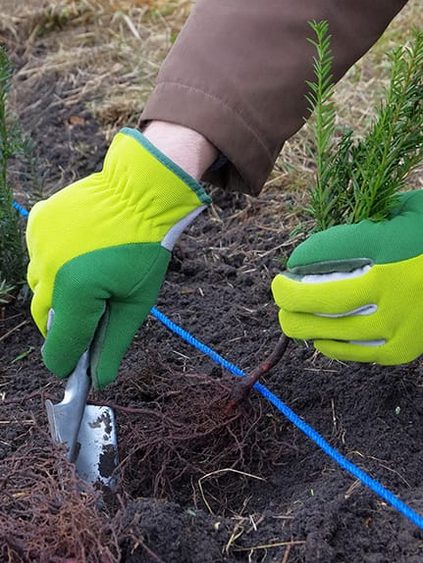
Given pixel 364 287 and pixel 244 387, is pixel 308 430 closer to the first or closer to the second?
pixel 244 387

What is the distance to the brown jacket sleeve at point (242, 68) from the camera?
1.88m

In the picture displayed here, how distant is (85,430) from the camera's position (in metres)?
1.89

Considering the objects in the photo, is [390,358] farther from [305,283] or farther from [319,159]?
[319,159]

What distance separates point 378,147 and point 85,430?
2.81 feet

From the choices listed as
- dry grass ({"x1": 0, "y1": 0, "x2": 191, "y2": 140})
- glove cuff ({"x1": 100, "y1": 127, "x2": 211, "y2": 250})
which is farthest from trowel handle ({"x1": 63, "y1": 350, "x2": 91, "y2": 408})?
dry grass ({"x1": 0, "y1": 0, "x2": 191, "y2": 140})

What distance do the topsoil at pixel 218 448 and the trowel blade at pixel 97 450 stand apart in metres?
0.04

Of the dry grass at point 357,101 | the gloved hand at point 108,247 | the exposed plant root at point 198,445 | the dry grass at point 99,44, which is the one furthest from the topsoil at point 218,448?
the dry grass at point 99,44

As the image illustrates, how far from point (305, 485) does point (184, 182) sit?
0.68 meters

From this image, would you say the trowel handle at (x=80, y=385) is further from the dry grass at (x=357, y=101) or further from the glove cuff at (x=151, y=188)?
the dry grass at (x=357, y=101)

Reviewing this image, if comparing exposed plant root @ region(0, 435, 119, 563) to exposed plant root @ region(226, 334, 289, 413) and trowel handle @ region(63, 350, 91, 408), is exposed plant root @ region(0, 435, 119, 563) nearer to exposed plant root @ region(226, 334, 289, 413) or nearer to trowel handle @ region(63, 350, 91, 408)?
trowel handle @ region(63, 350, 91, 408)

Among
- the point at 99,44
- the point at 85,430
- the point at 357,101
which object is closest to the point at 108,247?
the point at 85,430

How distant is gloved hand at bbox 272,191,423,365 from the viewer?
165cm

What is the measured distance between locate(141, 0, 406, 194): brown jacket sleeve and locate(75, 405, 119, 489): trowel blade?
2.11ft

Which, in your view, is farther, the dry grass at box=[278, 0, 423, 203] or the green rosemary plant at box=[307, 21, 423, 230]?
the dry grass at box=[278, 0, 423, 203]
